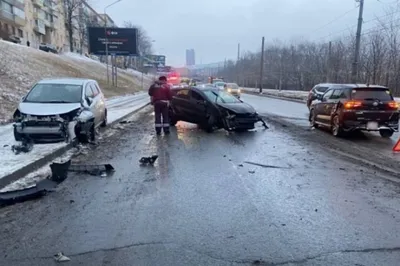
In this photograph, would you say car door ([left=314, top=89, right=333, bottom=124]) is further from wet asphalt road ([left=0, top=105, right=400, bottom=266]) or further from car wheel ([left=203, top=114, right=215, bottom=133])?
wet asphalt road ([left=0, top=105, right=400, bottom=266])

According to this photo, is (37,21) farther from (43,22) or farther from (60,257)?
(60,257)

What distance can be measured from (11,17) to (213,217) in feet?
215

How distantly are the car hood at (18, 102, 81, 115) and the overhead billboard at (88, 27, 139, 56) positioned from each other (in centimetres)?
3739

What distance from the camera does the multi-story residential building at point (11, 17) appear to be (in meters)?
57.8

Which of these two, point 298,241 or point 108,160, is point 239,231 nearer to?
point 298,241

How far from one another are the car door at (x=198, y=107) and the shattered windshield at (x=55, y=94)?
4521 mm

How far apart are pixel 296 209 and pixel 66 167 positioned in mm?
4303

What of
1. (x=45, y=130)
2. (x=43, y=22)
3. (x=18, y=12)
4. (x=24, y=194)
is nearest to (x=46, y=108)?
(x=45, y=130)

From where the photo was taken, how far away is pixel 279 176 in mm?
7328

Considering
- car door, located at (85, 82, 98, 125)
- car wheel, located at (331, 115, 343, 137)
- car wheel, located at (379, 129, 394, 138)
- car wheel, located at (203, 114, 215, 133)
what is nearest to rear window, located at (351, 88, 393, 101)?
car wheel, located at (331, 115, 343, 137)

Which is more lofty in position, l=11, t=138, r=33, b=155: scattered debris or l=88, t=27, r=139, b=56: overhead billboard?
l=88, t=27, r=139, b=56: overhead billboard

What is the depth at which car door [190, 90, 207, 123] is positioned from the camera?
1434 cm

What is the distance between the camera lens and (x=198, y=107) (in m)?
14.6

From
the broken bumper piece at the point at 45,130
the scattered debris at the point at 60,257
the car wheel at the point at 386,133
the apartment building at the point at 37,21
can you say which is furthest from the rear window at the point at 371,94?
the apartment building at the point at 37,21
